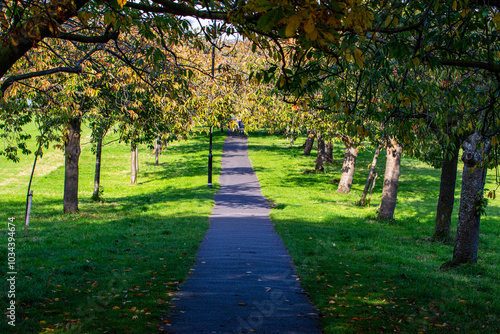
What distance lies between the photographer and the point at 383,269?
381 inches

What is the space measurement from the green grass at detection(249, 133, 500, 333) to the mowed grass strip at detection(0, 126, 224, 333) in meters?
2.58

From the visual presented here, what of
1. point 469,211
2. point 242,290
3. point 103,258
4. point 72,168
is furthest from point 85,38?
point 72,168

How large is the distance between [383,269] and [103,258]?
6.07 meters

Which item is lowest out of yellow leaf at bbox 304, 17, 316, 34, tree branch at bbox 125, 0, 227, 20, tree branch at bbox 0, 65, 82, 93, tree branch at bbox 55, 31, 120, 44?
tree branch at bbox 0, 65, 82, 93

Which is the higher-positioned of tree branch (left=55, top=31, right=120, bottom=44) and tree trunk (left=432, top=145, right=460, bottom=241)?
tree branch (left=55, top=31, right=120, bottom=44)

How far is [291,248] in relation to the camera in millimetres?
11477

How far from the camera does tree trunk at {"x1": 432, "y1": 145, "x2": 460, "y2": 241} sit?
14.2m

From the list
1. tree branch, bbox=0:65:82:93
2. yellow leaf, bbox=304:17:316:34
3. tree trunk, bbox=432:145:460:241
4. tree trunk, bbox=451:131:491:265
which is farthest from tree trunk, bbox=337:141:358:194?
yellow leaf, bbox=304:17:316:34

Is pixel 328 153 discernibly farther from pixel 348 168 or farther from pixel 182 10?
pixel 182 10

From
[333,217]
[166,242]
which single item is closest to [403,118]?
[166,242]

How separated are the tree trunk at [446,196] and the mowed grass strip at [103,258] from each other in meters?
7.67

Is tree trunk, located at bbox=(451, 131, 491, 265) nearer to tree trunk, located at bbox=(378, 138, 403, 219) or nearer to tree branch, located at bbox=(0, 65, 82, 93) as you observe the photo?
tree branch, located at bbox=(0, 65, 82, 93)

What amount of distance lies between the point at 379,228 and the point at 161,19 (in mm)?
11824

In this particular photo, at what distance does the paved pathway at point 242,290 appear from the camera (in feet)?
19.3
